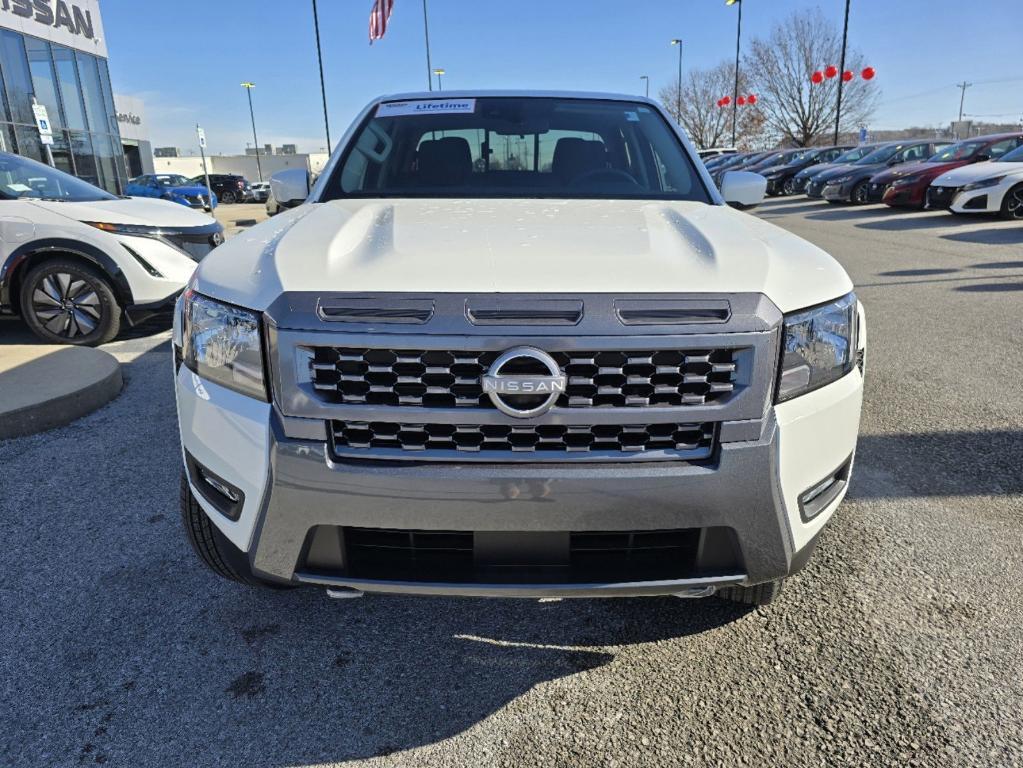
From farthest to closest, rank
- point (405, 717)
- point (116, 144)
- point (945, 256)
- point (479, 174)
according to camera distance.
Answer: point (116, 144) < point (945, 256) < point (479, 174) < point (405, 717)

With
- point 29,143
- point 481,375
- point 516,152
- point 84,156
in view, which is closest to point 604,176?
point 516,152

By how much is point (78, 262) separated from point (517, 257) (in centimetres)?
543

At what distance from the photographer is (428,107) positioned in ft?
11.4

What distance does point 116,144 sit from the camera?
25891mm

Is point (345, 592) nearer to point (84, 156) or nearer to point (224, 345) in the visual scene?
point (224, 345)

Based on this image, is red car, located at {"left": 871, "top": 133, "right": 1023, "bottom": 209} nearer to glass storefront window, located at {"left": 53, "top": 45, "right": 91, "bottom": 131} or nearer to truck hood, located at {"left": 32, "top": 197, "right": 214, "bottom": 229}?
truck hood, located at {"left": 32, "top": 197, "right": 214, "bottom": 229}

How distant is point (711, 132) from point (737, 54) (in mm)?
14328

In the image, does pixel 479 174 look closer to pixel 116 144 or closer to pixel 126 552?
pixel 126 552

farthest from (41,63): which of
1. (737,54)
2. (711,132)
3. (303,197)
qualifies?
(711,132)

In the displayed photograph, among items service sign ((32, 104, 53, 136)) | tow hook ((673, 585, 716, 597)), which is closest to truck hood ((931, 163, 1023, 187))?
tow hook ((673, 585, 716, 597))

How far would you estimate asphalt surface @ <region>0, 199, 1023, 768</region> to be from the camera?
6.19ft

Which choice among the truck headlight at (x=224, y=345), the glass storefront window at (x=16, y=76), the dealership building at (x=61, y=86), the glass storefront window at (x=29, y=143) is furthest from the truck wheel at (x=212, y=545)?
the glass storefront window at (x=16, y=76)

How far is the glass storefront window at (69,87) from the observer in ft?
72.5

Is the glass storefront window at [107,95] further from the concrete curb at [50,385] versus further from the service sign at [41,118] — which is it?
the concrete curb at [50,385]
